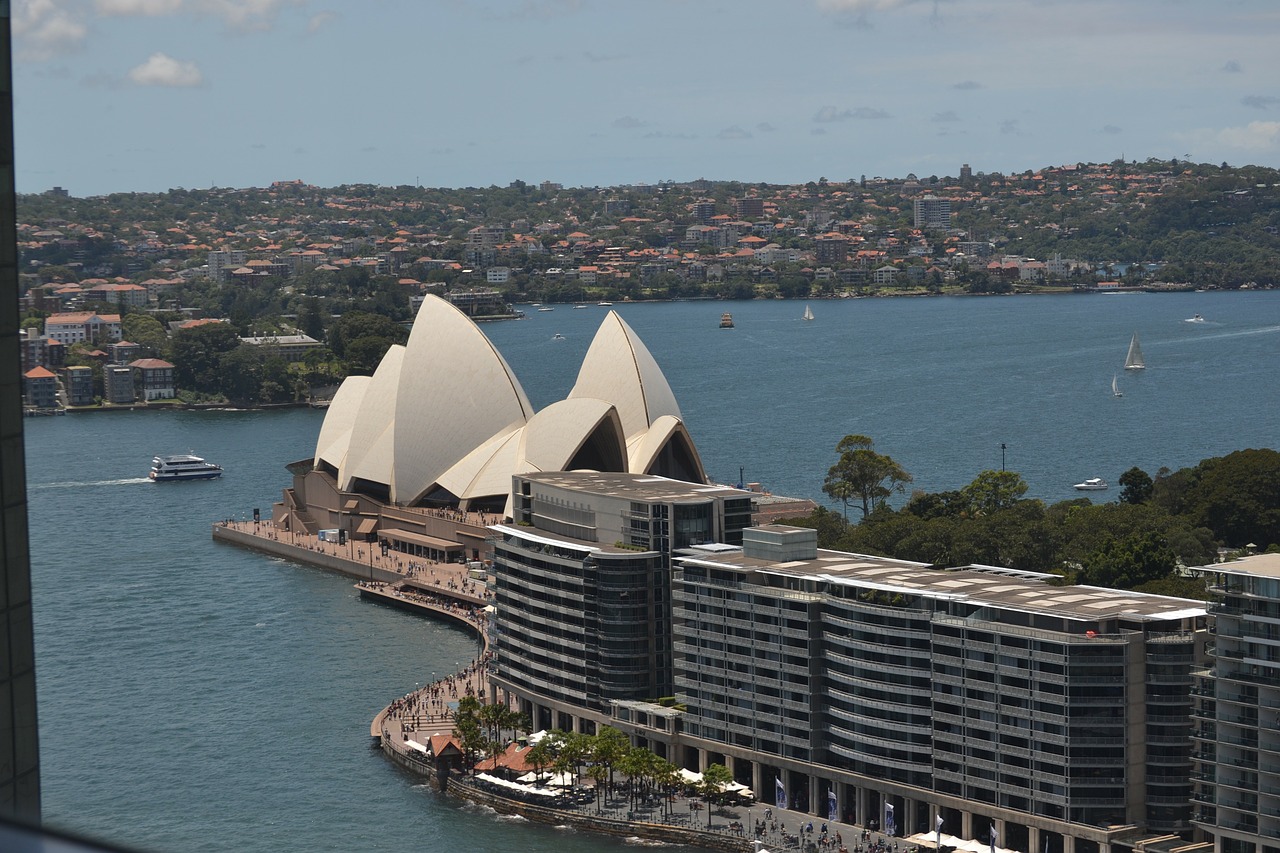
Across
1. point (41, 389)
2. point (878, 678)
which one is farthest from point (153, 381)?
point (878, 678)

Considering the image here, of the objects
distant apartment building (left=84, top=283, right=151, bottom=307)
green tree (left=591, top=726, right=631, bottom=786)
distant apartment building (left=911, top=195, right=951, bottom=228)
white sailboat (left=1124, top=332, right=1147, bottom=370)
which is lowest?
green tree (left=591, top=726, right=631, bottom=786)

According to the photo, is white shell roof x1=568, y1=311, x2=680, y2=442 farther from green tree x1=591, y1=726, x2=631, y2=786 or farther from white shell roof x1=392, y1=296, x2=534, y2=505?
green tree x1=591, y1=726, x2=631, y2=786

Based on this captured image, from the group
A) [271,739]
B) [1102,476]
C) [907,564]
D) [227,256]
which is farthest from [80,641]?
[227,256]

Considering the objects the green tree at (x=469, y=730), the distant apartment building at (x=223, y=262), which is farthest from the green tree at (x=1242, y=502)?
the distant apartment building at (x=223, y=262)

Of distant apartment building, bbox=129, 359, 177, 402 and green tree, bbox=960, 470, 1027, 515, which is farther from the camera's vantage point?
distant apartment building, bbox=129, 359, 177, 402

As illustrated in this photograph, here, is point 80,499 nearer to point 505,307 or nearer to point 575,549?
point 575,549

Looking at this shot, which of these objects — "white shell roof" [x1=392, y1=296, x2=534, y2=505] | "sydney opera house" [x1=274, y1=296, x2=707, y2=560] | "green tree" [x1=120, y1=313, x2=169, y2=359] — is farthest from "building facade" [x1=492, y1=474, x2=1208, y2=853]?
"green tree" [x1=120, y1=313, x2=169, y2=359]

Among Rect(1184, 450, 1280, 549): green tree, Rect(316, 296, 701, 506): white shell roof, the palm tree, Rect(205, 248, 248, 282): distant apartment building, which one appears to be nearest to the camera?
the palm tree
